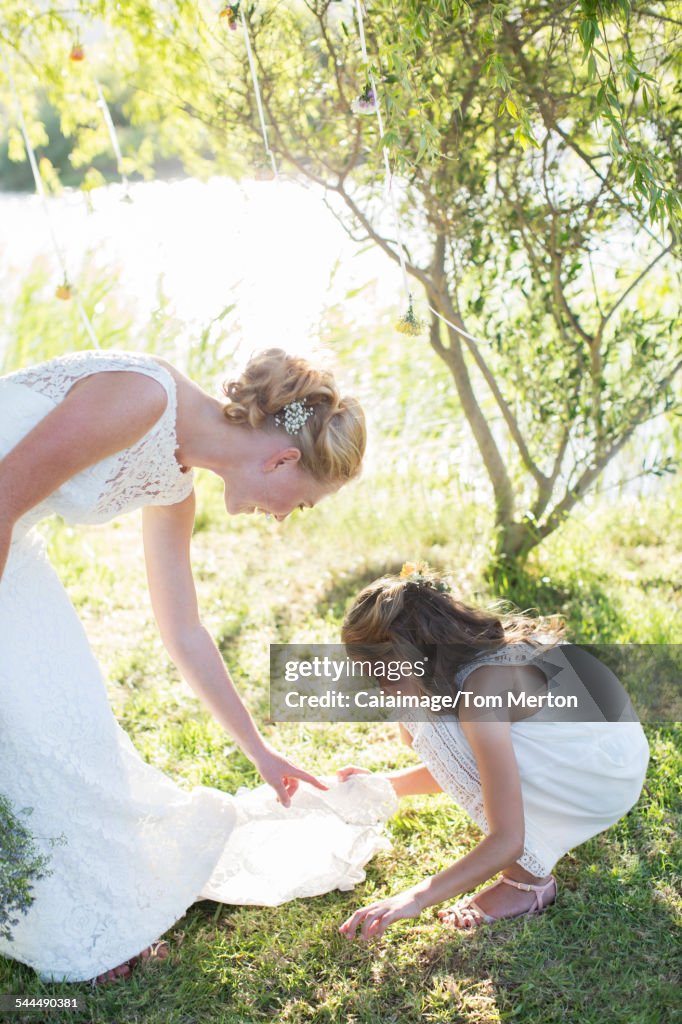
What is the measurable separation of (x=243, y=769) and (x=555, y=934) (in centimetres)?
95

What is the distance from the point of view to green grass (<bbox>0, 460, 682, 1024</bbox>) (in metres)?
1.76

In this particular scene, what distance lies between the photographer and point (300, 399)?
5.56ft

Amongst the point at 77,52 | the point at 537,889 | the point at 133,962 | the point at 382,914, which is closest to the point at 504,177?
the point at 77,52

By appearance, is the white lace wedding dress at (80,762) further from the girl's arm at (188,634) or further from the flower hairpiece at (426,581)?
the flower hairpiece at (426,581)

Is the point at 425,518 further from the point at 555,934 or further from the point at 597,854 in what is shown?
the point at 555,934

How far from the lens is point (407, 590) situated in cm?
197

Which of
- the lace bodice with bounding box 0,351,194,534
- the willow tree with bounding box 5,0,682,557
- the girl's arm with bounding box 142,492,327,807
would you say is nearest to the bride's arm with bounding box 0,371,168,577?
the lace bodice with bounding box 0,351,194,534

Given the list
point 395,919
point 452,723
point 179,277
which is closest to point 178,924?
point 395,919

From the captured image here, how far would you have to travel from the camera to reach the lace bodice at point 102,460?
1652mm

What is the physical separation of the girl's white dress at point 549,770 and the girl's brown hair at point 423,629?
0.11ft

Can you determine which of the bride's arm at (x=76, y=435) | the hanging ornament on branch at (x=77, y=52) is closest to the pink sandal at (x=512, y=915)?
the bride's arm at (x=76, y=435)

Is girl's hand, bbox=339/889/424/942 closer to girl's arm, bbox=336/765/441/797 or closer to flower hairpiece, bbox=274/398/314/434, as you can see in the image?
girl's arm, bbox=336/765/441/797

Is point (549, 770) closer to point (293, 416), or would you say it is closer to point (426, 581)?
point (426, 581)

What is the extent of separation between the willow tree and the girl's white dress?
1.33 metres
